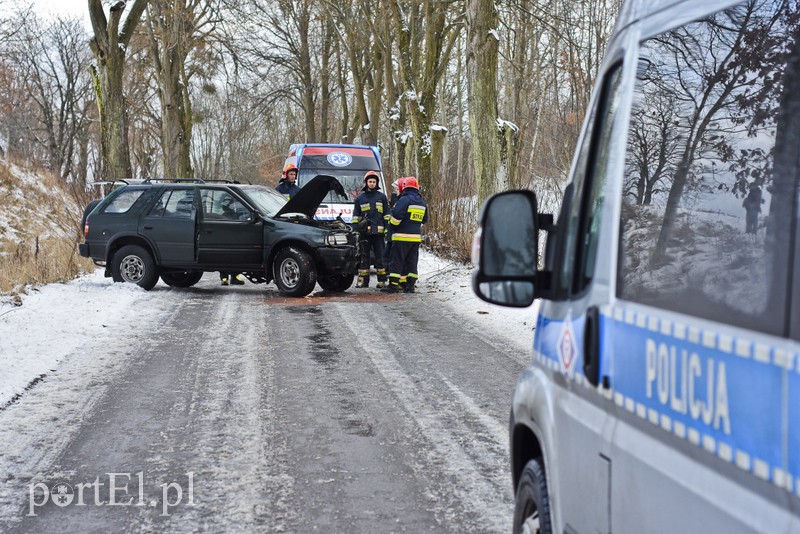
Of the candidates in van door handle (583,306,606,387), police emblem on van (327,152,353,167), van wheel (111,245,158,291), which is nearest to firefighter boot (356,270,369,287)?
van wheel (111,245,158,291)

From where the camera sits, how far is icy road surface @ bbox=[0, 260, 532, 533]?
5020mm

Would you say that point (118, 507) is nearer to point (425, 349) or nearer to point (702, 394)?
point (702, 394)

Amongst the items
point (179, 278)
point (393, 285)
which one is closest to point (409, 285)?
point (393, 285)

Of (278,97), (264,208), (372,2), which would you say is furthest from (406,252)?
(278,97)

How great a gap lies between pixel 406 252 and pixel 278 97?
27106 millimetres

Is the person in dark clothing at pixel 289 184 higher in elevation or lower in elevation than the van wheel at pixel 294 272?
higher

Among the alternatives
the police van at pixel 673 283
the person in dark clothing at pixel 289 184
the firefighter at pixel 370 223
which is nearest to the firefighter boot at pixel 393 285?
the firefighter at pixel 370 223

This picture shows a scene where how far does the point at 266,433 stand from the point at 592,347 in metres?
4.43

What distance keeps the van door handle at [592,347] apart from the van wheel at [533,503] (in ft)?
1.94

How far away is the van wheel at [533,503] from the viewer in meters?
3.05
